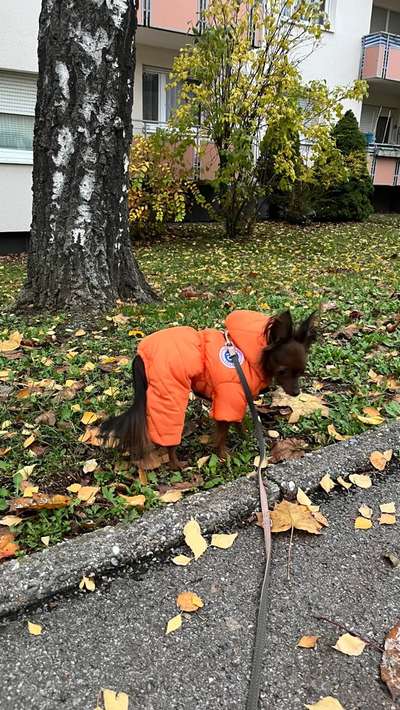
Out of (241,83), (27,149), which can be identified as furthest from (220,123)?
(27,149)

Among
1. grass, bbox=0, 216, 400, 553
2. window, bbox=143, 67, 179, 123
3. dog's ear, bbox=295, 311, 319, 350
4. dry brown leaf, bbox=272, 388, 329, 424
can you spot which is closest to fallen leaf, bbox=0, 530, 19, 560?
grass, bbox=0, 216, 400, 553

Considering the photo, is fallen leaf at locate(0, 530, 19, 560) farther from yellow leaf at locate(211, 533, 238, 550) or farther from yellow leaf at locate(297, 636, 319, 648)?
yellow leaf at locate(297, 636, 319, 648)

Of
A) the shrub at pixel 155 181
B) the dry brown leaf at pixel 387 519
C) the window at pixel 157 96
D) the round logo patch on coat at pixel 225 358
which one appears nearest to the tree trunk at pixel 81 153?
the round logo patch on coat at pixel 225 358

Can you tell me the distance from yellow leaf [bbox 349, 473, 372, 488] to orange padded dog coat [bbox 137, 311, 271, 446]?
66 cm

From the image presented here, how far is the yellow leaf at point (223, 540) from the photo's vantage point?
2236 mm

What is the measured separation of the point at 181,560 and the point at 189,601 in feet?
0.68

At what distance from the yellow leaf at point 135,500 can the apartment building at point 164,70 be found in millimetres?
9684

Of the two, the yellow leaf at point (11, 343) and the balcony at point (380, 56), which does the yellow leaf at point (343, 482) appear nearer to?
the yellow leaf at point (11, 343)

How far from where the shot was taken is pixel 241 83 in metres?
9.46

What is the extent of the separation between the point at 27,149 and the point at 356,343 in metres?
9.00

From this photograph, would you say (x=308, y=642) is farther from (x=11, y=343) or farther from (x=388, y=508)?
(x=11, y=343)

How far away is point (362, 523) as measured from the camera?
241cm

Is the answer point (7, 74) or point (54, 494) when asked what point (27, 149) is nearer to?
point (7, 74)

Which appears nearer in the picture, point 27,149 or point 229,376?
point 229,376
